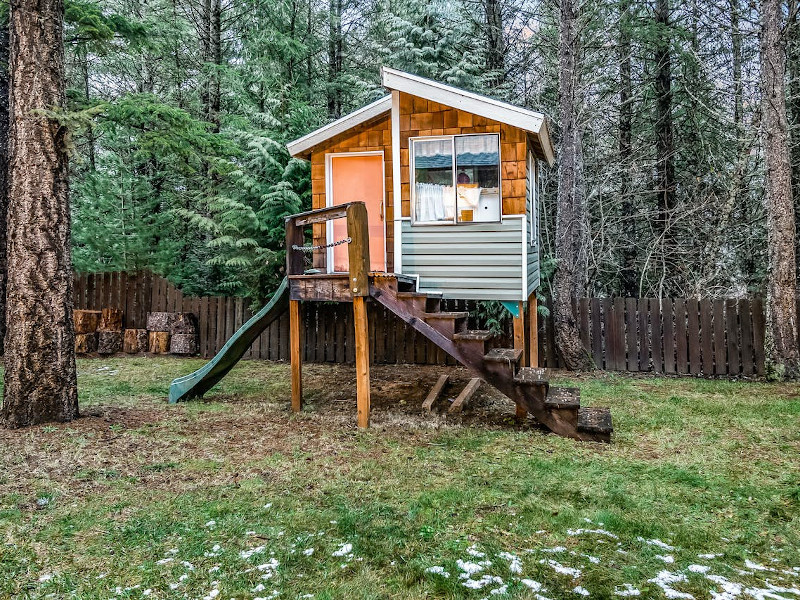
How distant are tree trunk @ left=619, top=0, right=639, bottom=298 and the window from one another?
5.98 metres

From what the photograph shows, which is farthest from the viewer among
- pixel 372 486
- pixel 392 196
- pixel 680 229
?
pixel 680 229

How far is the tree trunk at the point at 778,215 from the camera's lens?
7.79m

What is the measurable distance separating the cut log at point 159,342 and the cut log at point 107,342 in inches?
28.7

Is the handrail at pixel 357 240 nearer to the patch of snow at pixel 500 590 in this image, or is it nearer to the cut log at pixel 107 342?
the patch of snow at pixel 500 590

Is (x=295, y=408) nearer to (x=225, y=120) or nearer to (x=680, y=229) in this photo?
(x=225, y=120)

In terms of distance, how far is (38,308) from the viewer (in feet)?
16.4

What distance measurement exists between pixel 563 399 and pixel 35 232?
220 inches

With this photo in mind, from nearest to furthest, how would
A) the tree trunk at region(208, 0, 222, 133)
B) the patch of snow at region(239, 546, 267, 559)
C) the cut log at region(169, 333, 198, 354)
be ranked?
the patch of snow at region(239, 546, 267, 559) → the cut log at region(169, 333, 198, 354) → the tree trunk at region(208, 0, 222, 133)

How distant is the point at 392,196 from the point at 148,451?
4283 mm

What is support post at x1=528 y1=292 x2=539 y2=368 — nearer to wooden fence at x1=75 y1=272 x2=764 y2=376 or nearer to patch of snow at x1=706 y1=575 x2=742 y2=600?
wooden fence at x1=75 y1=272 x2=764 y2=376

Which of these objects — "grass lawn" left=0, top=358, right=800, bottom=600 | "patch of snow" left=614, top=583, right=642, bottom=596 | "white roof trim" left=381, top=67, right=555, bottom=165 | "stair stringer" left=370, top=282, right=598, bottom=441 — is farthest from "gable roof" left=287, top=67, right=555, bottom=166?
"patch of snow" left=614, top=583, right=642, bottom=596

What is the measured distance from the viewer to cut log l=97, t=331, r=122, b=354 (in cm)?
1116

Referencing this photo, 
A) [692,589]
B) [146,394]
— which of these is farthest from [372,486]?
[146,394]

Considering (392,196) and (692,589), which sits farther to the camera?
(392,196)
